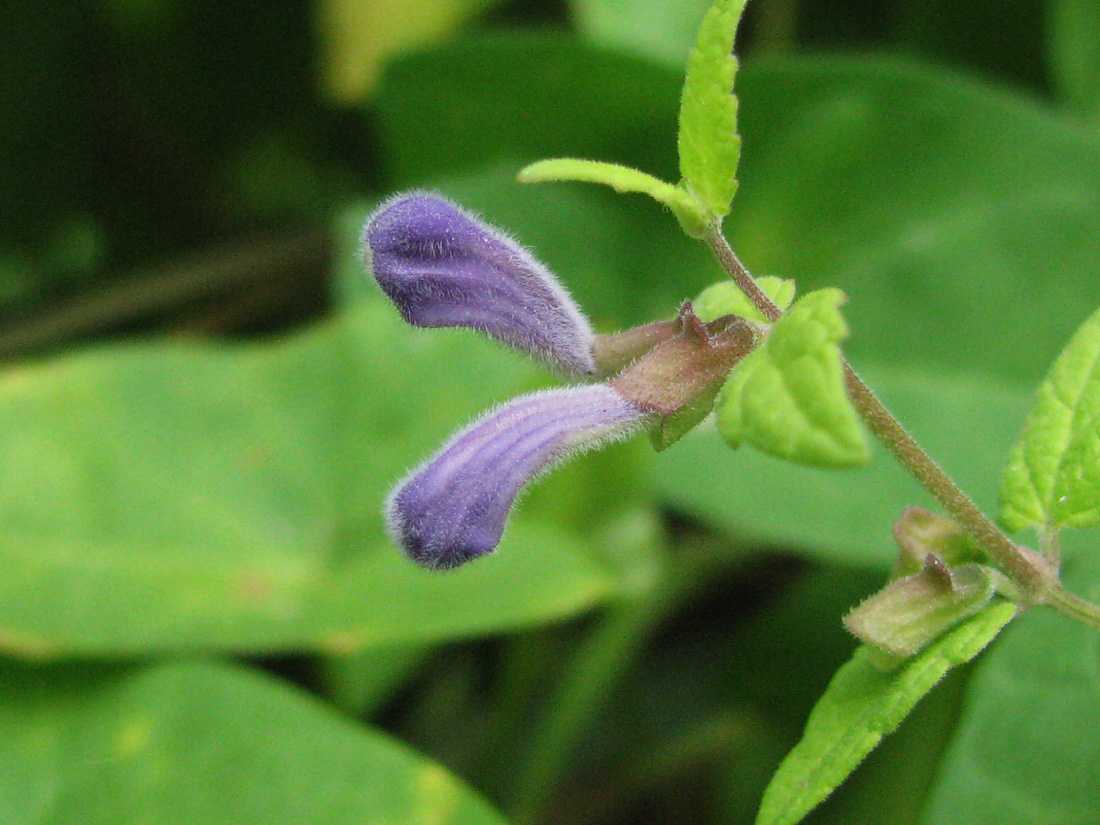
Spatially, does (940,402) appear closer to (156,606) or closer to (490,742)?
(490,742)

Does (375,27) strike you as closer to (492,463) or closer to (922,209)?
(922,209)

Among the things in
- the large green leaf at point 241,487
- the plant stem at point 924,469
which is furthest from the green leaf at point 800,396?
the large green leaf at point 241,487

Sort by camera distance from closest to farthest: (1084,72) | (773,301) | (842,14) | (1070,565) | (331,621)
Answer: (773,301) < (1070,565) < (331,621) < (1084,72) < (842,14)

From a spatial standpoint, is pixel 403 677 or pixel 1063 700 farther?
→ pixel 403 677

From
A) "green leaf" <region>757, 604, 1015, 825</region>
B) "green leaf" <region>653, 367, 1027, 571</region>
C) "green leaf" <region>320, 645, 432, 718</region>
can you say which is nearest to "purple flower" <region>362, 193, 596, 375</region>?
"green leaf" <region>757, 604, 1015, 825</region>

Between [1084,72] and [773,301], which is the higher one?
[773,301]

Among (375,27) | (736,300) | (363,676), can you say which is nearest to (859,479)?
(363,676)

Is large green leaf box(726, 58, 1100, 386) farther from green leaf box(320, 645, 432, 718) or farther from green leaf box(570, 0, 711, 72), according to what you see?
green leaf box(320, 645, 432, 718)

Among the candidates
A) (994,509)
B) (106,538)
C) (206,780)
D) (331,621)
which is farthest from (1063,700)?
(106,538)
